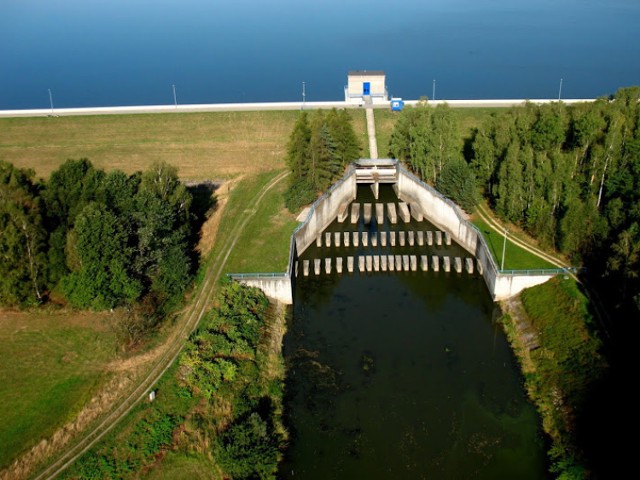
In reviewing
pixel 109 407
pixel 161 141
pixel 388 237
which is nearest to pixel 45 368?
pixel 109 407

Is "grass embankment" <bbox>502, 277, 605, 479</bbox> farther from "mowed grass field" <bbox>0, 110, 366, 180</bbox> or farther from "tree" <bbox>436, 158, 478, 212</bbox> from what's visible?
"mowed grass field" <bbox>0, 110, 366, 180</bbox>

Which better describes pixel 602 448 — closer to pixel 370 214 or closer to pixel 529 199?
pixel 529 199

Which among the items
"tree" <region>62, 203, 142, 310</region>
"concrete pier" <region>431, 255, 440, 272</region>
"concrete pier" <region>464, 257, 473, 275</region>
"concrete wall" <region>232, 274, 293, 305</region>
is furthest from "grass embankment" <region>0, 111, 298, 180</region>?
"tree" <region>62, 203, 142, 310</region>

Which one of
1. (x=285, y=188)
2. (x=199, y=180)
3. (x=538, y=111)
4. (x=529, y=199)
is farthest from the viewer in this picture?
(x=199, y=180)

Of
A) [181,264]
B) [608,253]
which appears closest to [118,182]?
[181,264]

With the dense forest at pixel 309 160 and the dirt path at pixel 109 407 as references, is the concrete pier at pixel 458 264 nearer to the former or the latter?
the dense forest at pixel 309 160

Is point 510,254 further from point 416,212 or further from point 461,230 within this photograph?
point 416,212
